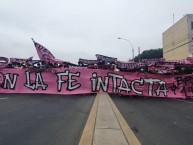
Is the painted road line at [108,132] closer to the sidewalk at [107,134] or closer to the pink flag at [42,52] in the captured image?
the sidewalk at [107,134]

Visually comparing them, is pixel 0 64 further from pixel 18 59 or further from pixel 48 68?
pixel 48 68

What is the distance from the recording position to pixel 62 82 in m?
21.8

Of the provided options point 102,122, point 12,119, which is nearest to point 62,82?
point 12,119

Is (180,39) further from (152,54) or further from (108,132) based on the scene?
(108,132)

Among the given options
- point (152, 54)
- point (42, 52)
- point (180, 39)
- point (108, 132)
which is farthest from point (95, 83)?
point (152, 54)

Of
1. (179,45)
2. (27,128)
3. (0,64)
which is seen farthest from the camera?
(179,45)

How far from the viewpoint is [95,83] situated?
21.7 metres

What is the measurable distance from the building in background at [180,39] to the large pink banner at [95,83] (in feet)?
183

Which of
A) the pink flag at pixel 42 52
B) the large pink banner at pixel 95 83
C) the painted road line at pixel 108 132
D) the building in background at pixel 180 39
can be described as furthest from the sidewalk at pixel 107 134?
the building in background at pixel 180 39

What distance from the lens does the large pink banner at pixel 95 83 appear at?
836 inches

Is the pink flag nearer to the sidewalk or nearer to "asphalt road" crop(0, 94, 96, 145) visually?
"asphalt road" crop(0, 94, 96, 145)

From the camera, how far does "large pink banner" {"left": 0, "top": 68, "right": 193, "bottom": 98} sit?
21.2 metres

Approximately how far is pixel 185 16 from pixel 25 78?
63354 mm

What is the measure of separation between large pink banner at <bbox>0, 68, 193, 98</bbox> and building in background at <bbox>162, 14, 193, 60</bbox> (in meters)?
55.7
